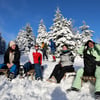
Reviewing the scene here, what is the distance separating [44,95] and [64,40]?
24.5 metres

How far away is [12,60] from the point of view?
322 inches

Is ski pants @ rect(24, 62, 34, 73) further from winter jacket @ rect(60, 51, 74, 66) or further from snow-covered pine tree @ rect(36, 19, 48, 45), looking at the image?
snow-covered pine tree @ rect(36, 19, 48, 45)

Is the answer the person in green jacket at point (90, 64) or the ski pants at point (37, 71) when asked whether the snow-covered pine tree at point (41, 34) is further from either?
the person in green jacket at point (90, 64)

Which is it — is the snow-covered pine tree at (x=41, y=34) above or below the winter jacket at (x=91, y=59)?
above

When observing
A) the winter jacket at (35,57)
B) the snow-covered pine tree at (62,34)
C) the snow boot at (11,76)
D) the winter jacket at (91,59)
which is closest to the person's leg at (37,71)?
the winter jacket at (35,57)

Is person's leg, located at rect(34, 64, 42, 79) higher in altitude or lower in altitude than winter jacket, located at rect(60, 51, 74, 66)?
lower

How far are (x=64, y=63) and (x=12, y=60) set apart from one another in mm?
2675

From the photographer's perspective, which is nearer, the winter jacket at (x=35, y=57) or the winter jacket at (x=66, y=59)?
the winter jacket at (x=66, y=59)

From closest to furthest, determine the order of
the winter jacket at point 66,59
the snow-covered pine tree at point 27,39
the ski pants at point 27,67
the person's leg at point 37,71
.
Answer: the winter jacket at point 66,59 < the person's leg at point 37,71 < the ski pants at point 27,67 < the snow-covered pine tree at point 27,39

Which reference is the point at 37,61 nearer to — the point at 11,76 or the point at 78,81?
the point at 11,76

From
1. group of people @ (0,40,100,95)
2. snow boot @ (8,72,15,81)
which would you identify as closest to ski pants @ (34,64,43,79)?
group of people @ (0,40,100,95)

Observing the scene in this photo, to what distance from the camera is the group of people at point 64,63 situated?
21.2ft

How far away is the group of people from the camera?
6465 millimetres

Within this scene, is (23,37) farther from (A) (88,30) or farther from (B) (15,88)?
(B) (15,88)
